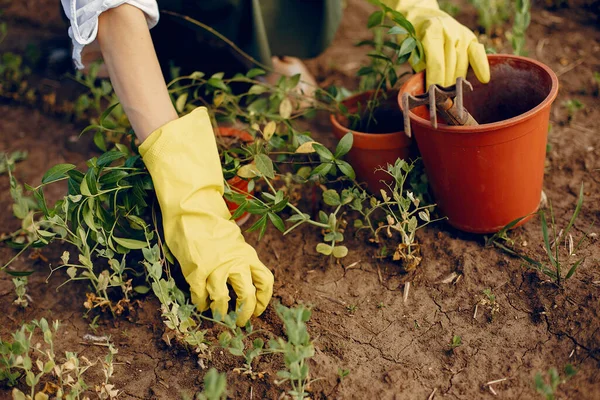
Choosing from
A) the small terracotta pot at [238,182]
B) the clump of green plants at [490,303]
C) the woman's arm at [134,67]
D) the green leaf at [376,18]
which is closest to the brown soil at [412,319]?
the clump of green plants at [490,303]

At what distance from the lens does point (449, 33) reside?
184cm

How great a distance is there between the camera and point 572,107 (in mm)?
2230

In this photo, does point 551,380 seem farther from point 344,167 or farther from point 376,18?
point 376,18

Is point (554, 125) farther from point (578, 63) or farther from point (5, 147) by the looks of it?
point (5, 147)

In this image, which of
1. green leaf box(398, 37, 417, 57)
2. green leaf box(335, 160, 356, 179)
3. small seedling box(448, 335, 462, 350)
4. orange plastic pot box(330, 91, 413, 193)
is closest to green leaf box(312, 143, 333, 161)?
green leaf box(335, 160, 356, 179)

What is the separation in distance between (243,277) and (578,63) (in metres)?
1.76

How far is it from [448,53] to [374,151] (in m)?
0.37

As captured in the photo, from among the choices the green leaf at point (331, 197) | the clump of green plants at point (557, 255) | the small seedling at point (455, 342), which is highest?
the green leaf at point (331, 197)

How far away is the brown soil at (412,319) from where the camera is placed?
5.04ft

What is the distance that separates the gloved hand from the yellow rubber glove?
0.72 metres

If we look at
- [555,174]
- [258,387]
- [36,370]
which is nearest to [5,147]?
[36,370]

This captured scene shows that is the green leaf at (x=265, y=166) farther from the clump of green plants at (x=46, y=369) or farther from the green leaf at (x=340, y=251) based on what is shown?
the clump of green plants at (x=46, y=369)

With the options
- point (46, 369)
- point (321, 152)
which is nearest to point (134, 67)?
point (321, 152)

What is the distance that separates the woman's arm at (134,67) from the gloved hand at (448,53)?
79 cm
